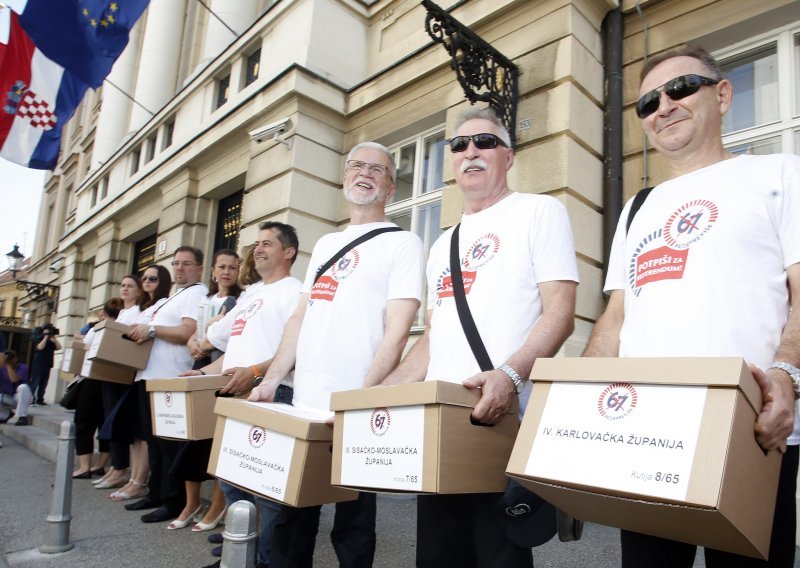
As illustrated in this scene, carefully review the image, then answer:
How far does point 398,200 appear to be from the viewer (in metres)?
7.35

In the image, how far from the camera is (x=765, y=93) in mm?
4703

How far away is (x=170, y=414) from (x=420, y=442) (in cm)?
197

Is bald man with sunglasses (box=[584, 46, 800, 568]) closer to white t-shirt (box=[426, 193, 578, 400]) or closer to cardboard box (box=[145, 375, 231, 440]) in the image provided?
white t-shirt (box=[426, 193, 578, 400])

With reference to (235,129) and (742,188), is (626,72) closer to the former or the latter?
(742,188)

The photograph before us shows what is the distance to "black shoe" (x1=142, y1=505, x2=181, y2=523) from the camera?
4.22 meters

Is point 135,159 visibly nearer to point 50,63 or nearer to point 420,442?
point 50,63

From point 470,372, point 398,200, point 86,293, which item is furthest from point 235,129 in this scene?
point 86,293

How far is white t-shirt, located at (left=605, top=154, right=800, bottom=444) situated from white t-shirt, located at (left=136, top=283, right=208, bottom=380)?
3.73 m

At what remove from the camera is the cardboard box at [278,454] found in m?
1.95

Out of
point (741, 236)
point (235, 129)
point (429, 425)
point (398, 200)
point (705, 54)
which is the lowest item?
point (429, 425)

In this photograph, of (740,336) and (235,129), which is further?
(235,129)

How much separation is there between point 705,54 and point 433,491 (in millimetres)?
1475

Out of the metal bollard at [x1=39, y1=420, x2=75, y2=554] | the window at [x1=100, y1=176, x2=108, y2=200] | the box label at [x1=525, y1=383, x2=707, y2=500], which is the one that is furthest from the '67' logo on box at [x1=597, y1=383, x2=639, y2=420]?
the window at [x1=100, y1=176, x2=108, y2=200]

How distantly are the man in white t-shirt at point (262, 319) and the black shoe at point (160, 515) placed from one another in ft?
3.61
